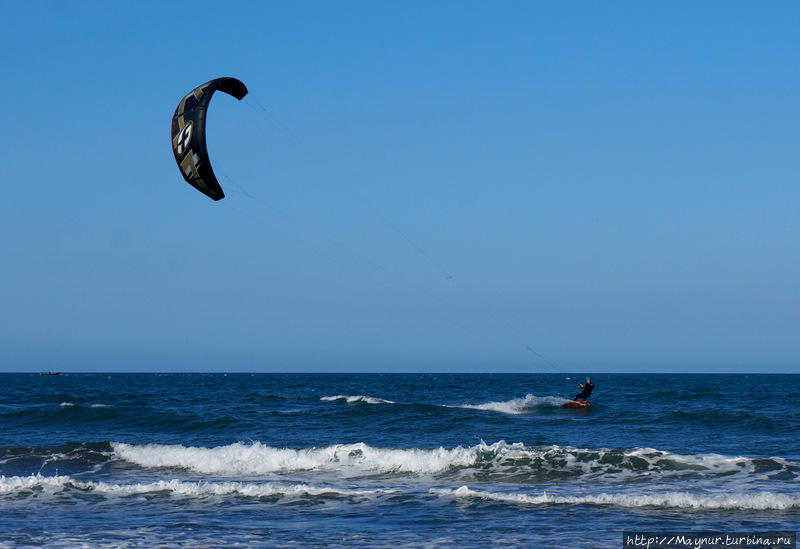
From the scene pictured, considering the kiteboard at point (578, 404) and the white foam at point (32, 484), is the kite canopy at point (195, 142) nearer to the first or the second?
the white foam at point (32, 484)

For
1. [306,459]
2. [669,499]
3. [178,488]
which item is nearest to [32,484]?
[178,488]

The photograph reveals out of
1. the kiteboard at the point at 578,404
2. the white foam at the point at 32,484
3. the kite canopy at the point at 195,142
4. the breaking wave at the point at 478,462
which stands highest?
the kite canopy at the point at 195,142

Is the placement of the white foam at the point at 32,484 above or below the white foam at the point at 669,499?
below

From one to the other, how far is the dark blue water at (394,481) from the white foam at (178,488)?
45 millimetres

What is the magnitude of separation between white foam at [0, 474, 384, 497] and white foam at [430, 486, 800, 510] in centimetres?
224

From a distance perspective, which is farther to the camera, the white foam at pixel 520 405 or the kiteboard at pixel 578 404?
the white foam at pixel 520 405

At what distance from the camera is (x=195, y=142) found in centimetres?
1494

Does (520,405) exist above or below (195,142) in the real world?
below

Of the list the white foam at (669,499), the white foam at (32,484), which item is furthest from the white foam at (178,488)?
the white foam at (669,499)

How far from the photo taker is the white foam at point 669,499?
1243 centimetres

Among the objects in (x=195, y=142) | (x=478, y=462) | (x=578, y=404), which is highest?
(x=195, y=142)

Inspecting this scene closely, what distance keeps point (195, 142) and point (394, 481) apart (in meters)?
7.60

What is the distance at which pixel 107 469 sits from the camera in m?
17.8

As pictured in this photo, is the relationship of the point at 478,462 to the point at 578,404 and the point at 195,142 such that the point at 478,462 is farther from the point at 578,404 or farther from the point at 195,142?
the point at 578,404
